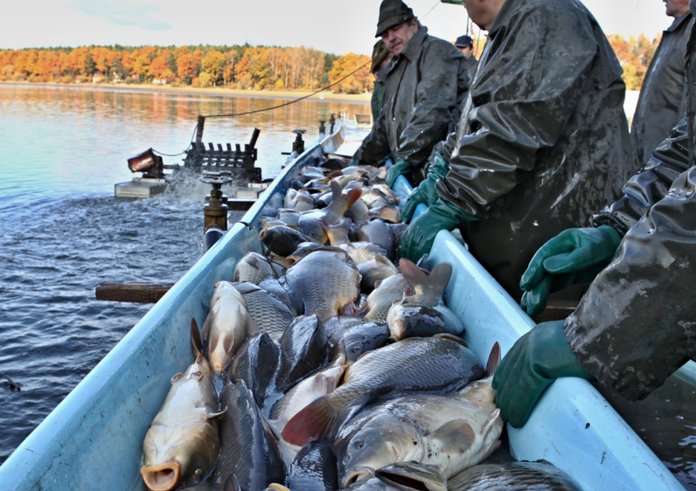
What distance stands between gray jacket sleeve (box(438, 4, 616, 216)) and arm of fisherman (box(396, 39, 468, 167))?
3120 millimetres

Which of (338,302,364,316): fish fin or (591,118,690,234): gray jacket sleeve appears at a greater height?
(591,118,690,234): gray jacket sleeve

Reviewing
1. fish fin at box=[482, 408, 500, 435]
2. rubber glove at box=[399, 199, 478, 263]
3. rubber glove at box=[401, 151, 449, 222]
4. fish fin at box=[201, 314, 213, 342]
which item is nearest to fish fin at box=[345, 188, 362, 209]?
rubber glove at box=[401, 151, 449, 222]

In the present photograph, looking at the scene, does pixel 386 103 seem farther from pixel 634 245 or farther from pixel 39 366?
pixel 634 245

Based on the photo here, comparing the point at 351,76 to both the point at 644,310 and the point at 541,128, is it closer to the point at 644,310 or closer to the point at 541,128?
the point at 541,128

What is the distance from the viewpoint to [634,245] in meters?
1.52

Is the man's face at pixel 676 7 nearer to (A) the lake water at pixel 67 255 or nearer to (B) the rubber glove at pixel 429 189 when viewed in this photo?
(B) the rubber glove at pixel 429 189

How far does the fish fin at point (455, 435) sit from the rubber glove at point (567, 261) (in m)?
0.71

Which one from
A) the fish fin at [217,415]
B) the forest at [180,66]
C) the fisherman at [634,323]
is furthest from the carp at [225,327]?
the forest at [180,66]

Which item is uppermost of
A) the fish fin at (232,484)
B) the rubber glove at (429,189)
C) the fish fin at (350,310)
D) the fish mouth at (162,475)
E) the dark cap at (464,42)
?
the dark cap at (464,42)

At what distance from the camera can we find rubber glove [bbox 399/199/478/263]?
12.1ft

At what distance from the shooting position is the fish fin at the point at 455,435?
1.82 meters

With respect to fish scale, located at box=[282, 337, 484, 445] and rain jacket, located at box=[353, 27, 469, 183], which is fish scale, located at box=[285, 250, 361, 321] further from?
rain jacket, located at box=[353, 27, 469, 183]

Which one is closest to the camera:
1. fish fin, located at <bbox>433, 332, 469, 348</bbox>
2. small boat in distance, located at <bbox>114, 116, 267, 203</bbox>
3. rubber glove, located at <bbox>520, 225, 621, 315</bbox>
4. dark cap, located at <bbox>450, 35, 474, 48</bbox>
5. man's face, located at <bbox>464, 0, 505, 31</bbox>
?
rubber glove, located at <bbox>520, 225, 621, 315</bbox>

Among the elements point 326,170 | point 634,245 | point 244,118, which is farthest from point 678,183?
point 244,118
